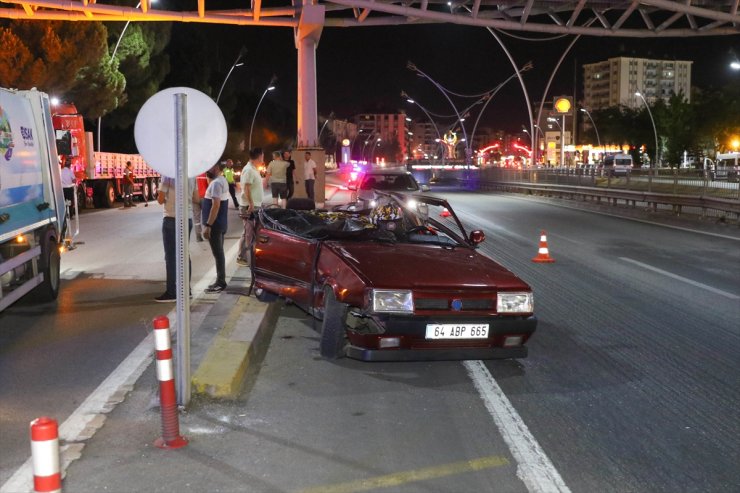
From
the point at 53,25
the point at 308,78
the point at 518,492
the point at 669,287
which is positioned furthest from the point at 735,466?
the point at 53,25

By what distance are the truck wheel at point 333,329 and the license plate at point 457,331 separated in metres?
0.77

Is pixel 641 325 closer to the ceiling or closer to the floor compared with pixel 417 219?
closer to the floor

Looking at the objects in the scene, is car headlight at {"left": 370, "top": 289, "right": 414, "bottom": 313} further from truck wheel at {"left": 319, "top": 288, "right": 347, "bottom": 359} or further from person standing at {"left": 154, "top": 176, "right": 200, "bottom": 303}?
person standing at {"left": 154, "top": 176, "right": 200, "bottom": 303}

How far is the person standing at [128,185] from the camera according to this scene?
33.1 m

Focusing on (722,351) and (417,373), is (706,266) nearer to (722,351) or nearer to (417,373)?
(722,351)

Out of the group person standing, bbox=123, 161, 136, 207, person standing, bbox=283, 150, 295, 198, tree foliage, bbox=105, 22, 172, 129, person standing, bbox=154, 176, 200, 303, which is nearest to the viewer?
person standing, bbox=154, 176, 200, 303

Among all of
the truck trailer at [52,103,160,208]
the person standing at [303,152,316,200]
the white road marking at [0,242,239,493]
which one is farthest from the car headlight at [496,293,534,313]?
the person standing at [303,152,316,200]

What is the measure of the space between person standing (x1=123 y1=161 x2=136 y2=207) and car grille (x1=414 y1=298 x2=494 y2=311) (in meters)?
28.3

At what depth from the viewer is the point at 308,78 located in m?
27.1

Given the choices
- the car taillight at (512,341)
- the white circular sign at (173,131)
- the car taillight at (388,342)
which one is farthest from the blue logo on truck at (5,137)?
the car taillight at (512,341)

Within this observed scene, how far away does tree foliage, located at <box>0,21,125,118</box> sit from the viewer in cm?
3045

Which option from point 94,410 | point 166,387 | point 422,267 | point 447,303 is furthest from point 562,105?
point 166,387

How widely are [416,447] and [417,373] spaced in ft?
6.09

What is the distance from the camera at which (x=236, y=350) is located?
6871mm
